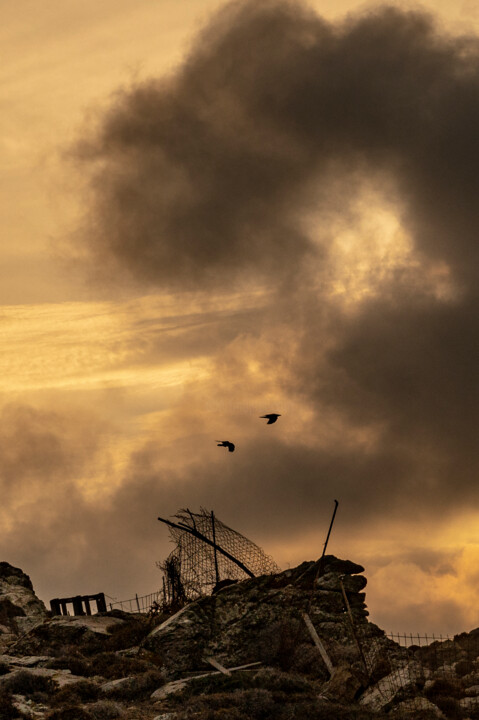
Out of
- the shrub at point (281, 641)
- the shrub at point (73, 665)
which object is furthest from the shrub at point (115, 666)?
the shrub at point (281, 641)

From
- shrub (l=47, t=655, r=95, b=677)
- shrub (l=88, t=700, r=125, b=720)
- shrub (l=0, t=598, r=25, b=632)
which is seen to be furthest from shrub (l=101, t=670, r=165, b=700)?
shrub (l=0, t=598, r=25, b=632)

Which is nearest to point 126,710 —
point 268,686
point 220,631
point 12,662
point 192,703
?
point 192,703

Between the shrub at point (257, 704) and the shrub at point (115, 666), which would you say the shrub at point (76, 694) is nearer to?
the shrub at point (115, 666)

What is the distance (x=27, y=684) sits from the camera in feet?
90.5

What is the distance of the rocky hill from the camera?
24156mm

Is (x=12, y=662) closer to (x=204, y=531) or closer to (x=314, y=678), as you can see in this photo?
(x=204, y=531)

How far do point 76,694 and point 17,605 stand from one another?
2195 cm

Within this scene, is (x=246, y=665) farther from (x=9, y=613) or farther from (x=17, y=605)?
(x=17, y=605)

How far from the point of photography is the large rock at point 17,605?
4438 centimetres

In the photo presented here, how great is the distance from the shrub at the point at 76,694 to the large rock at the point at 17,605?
14088mm

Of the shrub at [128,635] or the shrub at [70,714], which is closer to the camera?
the shrub at [70,714]

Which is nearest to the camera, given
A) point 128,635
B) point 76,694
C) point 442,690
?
point 442,690

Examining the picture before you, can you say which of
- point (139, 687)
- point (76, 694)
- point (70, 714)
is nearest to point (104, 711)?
point (70, 714)

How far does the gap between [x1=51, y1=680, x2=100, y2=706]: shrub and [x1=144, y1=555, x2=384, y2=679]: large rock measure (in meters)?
3.34
